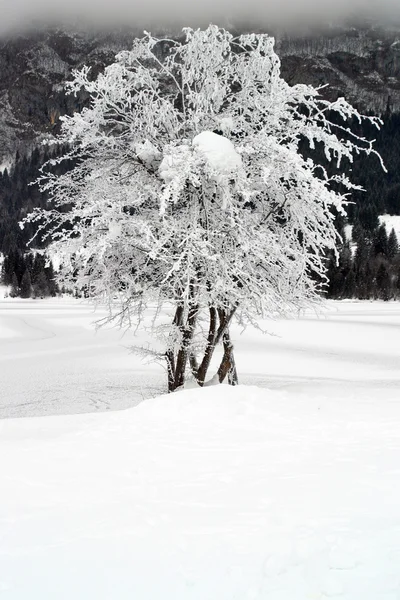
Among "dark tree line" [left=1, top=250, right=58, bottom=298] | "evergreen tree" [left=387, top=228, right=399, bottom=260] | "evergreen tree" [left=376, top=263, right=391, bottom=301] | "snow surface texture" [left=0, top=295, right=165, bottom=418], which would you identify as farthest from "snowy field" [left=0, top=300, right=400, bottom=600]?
"evergreen tree" [left=387, top=228, right=399, bottom=260]

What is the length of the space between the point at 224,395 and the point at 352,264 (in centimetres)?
10462

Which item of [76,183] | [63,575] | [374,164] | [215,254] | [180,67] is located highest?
[374,164]

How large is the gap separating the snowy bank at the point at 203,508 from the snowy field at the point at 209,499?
0.01m

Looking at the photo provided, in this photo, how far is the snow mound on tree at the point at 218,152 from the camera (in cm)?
921

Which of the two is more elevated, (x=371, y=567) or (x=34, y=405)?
(x=371, y=567)

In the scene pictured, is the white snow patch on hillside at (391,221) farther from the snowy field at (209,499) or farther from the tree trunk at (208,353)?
the snowy field at (209,499)

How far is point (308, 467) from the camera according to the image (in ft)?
17.6

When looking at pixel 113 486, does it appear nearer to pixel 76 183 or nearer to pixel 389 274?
pixel 76 183

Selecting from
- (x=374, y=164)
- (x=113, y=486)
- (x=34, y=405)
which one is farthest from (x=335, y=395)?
(x=374, y=164)

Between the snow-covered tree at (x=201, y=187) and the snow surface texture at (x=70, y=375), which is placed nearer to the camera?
the snow-covered tree at (x=201, y=187)

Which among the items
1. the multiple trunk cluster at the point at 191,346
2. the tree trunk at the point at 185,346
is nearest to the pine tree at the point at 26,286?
the multiple trunk cluster at the point at 191,346

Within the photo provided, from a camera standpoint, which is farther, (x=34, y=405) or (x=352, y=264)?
(x=352, y=264)

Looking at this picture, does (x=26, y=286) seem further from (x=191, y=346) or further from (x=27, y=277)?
(x=191, y=346)

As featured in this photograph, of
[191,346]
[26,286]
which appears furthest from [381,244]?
[191,346]
